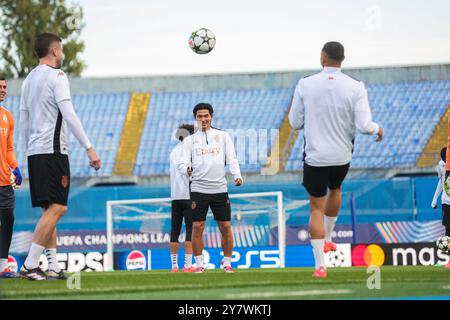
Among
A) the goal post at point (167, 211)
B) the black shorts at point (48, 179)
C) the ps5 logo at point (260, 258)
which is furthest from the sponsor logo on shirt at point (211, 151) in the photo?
the goal post at point (167, 211)

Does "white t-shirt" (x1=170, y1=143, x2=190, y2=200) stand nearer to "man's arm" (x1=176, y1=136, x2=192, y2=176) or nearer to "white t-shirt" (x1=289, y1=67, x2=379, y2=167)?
"man's arm" (x1=176, y1=136, x2=192, y2=176)

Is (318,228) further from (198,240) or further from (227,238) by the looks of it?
(198,240)

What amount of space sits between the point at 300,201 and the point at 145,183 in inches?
324

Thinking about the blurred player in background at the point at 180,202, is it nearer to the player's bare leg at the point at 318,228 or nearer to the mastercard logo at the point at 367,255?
the player's bare leg at the point at 318,228

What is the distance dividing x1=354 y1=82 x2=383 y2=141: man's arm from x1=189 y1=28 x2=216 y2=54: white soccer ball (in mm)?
5434

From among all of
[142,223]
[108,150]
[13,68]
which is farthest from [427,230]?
[13,68]

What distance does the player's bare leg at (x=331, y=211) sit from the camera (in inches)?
361

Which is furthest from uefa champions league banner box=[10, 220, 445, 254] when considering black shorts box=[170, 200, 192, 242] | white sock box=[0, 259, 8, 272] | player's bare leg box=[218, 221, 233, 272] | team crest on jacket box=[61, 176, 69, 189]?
team crest on jacket box=[61, 176, 69, 189]

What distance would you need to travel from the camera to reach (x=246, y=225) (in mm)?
24281

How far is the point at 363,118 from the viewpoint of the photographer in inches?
348

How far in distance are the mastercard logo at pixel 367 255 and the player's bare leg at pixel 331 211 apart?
1245cm

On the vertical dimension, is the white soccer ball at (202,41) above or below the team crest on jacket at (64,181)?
above

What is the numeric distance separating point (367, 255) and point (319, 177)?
43.9ft
